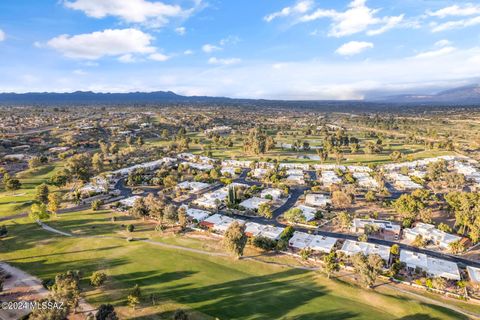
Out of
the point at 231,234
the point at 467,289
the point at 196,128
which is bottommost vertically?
the point at 467,289

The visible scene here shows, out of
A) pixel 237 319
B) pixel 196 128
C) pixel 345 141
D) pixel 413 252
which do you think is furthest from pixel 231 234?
pixel 196 128

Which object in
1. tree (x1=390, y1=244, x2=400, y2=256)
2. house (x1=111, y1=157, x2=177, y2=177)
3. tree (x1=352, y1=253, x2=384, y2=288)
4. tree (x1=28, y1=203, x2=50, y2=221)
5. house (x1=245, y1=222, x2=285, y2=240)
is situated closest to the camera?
tree (x1=352, y1=253, x2=384, y2=288)

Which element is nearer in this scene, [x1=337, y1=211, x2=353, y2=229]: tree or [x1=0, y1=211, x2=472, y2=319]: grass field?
[x1=0, y1=211, x2=472, y2=319]: grass field

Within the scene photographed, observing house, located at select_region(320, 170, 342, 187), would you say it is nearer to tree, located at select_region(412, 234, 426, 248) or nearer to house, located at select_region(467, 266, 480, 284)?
tree, located at select_region(412, 234, 426, 248)

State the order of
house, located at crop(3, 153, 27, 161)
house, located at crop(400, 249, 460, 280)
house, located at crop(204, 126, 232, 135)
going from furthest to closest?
house, located at crop(204, 126, 232, 135)
house, located at crop(3, 153, 27, 161)
house, located at crop(400, 249, 460, 280)

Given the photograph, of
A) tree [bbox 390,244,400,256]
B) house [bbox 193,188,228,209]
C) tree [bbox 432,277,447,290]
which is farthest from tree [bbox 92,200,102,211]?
tree [bbox 432,277,447,290]

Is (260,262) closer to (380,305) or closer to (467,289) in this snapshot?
(380,305)

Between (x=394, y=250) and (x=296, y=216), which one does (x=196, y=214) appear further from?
(x=394, y=250)
